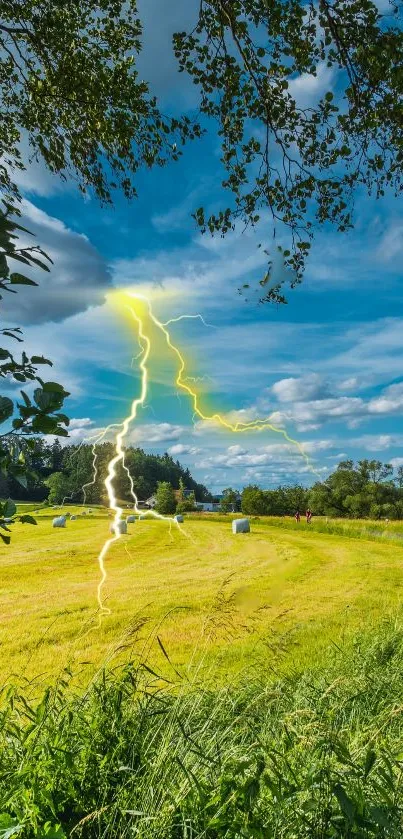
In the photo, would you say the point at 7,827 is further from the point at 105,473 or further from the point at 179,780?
the point at 105,473

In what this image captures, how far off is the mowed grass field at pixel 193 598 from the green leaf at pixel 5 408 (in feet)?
7.98

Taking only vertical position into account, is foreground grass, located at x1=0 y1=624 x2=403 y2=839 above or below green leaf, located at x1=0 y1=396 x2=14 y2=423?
below

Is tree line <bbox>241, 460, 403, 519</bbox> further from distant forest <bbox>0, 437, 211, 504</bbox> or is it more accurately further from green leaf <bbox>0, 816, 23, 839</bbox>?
green leaf <bbox>0, 816, 23, 839</bbox>

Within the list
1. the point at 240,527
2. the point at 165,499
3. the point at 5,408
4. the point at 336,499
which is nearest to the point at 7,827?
the point at 5,408

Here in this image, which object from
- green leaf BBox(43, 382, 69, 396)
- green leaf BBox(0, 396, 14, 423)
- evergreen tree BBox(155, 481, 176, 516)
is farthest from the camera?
evergreen tree BBox(155, 481, 176, 516)

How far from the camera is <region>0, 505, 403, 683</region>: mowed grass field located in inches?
281

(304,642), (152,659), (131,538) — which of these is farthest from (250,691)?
(131,538)

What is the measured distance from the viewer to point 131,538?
27.0 meters

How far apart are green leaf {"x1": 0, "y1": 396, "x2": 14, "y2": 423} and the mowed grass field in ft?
7.98

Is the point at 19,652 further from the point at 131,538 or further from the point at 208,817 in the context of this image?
the point at 131,538

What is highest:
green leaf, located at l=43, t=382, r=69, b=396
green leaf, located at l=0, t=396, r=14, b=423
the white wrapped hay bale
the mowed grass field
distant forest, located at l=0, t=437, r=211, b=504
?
distant forest, located at l=0, t=437, r=211, b=504

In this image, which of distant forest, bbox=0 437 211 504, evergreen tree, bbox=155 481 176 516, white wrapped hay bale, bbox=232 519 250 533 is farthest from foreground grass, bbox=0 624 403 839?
evergreen tree, bbox=155 481 176 516

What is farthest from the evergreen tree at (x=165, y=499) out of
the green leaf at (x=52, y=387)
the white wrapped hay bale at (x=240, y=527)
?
the green leaf at (x=52, y=387)

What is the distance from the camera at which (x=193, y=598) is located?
12.6 meters
